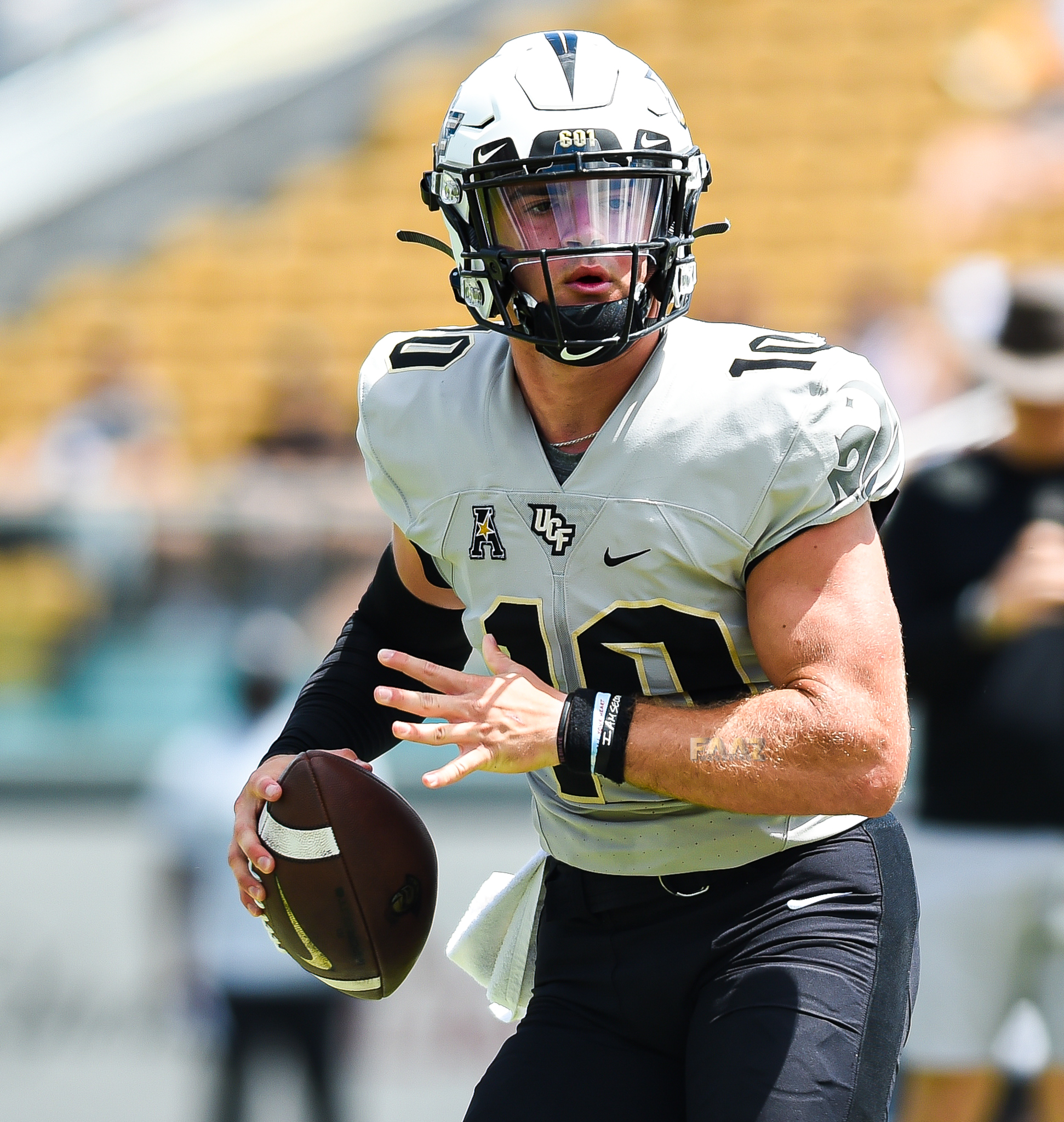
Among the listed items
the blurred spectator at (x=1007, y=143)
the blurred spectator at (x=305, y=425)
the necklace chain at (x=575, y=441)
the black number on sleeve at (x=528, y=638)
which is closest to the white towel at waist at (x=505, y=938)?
the black number on sleeve at (x=528, y=638)

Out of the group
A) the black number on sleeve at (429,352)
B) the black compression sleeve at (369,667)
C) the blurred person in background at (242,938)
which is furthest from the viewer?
the blurred person in background at (242,938)

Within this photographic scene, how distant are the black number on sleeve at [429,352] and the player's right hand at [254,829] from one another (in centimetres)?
57

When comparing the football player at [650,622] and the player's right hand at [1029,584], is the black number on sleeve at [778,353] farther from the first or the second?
the player's right hand at [1029,584]

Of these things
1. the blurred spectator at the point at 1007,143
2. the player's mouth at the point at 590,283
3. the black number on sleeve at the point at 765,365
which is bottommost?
the black number on sleeve at the point at 765,365

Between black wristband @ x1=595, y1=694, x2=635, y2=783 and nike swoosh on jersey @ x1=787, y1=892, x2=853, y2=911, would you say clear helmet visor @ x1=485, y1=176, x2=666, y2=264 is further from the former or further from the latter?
nike swoosh on jersey @ x1=787, y1=892, x2=853, y2=911

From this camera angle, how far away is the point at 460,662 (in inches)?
104

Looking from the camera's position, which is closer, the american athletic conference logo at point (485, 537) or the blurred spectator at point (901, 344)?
the american athletic conference logo at point (485, 537)

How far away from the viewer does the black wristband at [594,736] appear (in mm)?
1953

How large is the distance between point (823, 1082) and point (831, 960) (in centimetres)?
16

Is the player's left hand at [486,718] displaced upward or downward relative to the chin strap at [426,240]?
downward

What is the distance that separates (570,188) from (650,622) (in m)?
0.57

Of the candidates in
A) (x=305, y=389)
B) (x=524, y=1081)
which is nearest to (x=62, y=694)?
(x=305, y=389)

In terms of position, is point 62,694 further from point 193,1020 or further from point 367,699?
point 367,699

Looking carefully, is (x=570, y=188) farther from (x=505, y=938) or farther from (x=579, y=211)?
(x=505, y=938)
